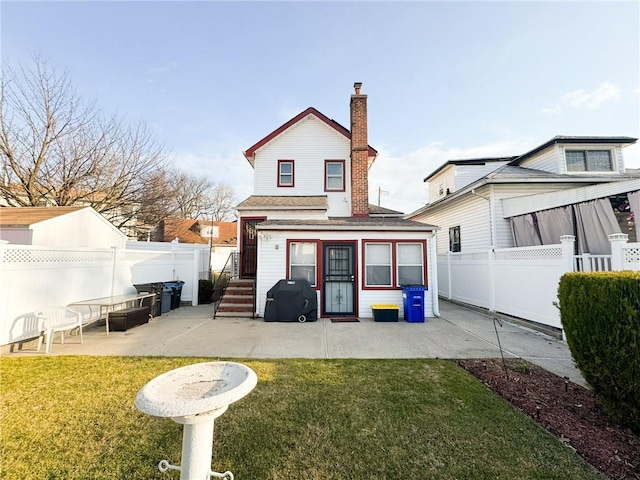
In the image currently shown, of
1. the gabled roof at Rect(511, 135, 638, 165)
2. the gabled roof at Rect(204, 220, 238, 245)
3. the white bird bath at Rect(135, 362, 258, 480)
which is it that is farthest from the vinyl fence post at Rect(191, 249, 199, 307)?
the gabled roof at Rect(204, 220, 238, 245)

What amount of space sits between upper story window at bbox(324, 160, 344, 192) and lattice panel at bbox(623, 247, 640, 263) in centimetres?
920

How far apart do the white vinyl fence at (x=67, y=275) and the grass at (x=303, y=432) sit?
190 cm

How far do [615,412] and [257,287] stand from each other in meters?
7.96

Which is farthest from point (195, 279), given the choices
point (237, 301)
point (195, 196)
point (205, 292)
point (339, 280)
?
point (195, 196)

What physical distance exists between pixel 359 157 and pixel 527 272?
7299 millimetres

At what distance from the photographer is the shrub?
1141 centimetres

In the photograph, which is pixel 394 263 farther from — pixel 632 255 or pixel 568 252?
pixel 632 255

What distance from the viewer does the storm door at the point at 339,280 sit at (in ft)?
29.5

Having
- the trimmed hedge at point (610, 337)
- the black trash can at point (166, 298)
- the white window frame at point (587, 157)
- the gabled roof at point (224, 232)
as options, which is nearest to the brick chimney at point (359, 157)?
the black trash can at point (166, 298)

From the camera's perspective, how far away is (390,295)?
8.90 m

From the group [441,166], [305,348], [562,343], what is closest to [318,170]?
[441,166]

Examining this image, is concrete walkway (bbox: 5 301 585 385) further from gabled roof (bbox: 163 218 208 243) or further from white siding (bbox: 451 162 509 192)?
gabled roof (bbox: 163 218 208 243)

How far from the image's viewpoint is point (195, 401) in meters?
1.64

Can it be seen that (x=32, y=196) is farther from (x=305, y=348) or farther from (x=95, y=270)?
(x=305, y=348)
